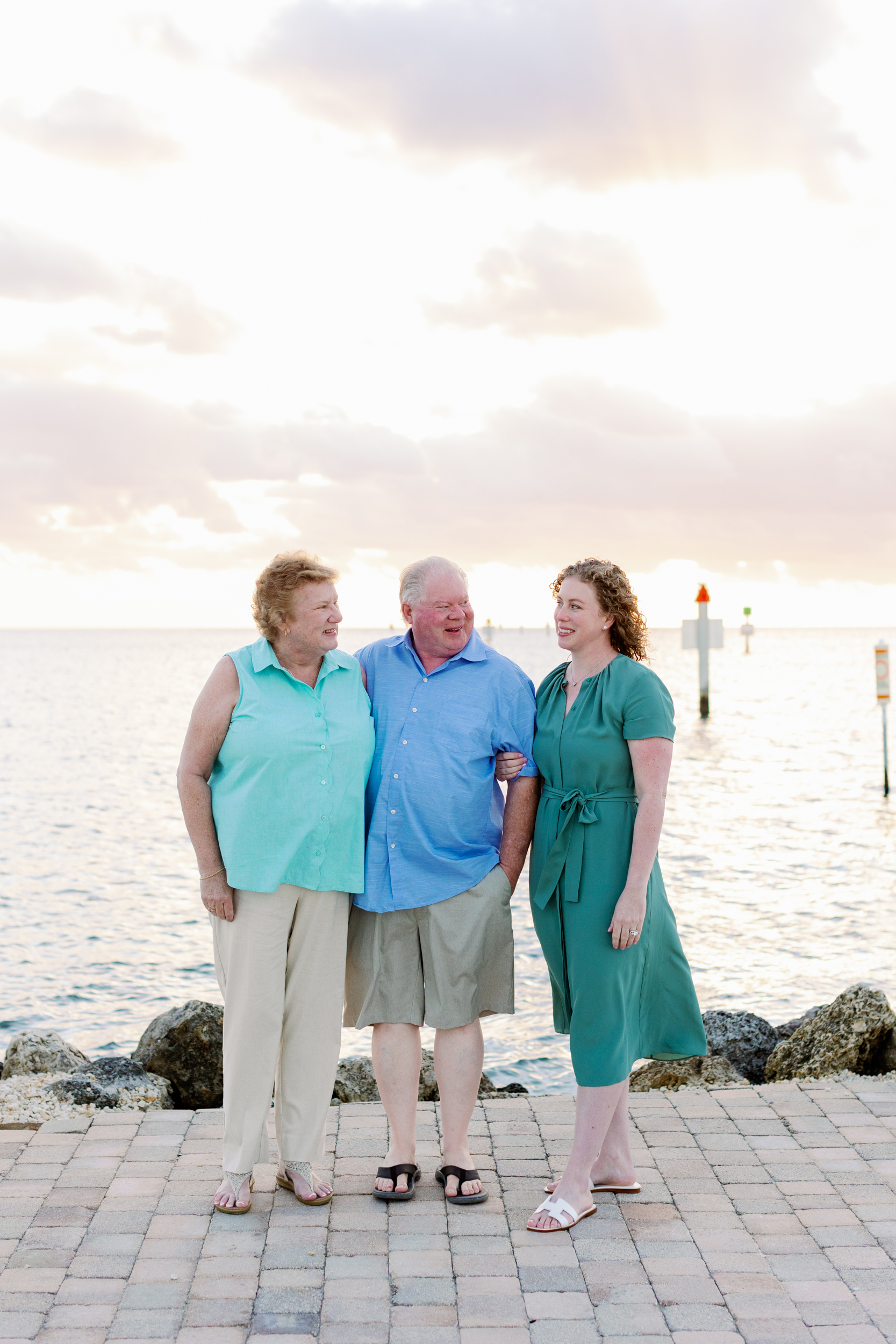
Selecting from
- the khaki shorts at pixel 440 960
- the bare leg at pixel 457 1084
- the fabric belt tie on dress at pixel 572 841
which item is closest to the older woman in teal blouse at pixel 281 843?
the khaki shorts at pixel 440 960

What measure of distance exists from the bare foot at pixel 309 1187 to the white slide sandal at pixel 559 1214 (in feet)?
2.30

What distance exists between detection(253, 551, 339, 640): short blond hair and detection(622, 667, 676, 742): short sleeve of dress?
3.51 feet

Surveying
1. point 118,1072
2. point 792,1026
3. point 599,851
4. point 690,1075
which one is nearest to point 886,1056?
point 690,1075

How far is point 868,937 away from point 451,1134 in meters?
9.42

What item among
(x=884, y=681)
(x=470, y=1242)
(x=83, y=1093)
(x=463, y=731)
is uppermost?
(x=463, y=731)

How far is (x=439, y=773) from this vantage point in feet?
13.2

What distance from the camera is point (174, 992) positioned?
11.1 m

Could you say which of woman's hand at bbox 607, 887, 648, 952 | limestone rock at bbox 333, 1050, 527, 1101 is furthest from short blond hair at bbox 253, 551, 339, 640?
limestone rock at bbox 333, 1050, 527, 1101

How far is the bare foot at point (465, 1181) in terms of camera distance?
406 cm

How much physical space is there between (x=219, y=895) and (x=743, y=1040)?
394 centimetres

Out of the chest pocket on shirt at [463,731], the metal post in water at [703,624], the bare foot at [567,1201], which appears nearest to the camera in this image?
the bare foot at [567,1201]

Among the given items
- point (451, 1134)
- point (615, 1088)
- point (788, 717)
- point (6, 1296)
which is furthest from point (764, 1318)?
point (788, 717)

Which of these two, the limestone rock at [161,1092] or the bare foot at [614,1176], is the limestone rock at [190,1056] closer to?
the limestone rock at [161,1092]

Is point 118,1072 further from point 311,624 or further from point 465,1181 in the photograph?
point 311,624
